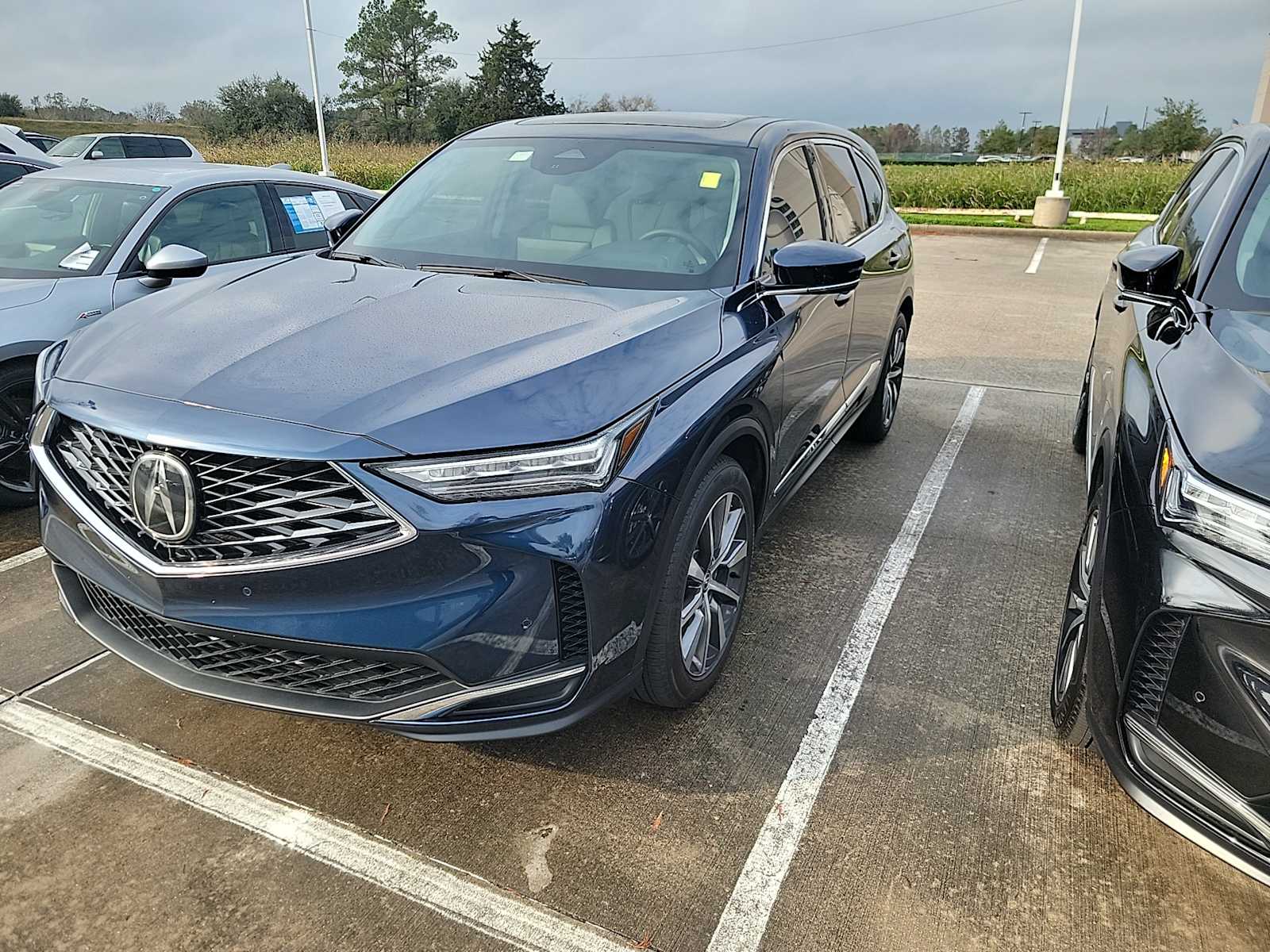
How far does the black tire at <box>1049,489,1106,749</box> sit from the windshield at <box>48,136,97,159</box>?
22.9 metres

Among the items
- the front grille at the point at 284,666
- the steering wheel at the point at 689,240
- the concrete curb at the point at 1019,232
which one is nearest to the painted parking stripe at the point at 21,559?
the front grille at the point at 284,666

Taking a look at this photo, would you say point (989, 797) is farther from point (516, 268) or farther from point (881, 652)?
point (516, 268)

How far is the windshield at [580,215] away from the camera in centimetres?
325

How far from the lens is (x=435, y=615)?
2141mm

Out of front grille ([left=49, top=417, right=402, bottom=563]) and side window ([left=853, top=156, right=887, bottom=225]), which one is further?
side window ([left=853, top=156, right=887, bottom=225])

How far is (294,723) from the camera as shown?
2.88 m

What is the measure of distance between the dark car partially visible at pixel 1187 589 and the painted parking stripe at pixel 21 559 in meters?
4.03

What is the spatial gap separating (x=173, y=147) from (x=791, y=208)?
66.5 ft

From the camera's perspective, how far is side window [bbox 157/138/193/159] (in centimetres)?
1970

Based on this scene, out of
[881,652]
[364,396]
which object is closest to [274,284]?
[364,396]

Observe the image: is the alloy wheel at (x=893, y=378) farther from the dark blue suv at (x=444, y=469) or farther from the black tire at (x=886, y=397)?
the dark blue suv at (x=444, y=469)

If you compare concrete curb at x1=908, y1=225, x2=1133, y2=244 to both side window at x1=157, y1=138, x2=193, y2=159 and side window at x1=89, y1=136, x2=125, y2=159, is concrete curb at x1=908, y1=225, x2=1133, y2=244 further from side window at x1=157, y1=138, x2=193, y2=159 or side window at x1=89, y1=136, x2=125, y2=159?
side window at x1=89, y1=136, x2=125, y2=159

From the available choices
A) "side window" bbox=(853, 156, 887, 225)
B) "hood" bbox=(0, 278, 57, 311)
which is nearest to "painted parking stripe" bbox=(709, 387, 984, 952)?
"side window" bbox=(853, 156, 887, 225)

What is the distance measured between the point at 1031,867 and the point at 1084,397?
3.63 metres
